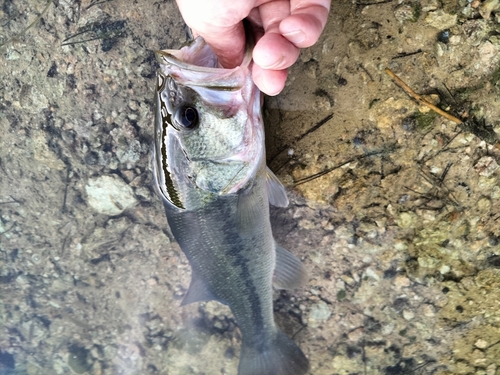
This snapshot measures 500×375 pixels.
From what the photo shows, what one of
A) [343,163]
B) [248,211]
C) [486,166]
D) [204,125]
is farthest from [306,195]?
[486,166]

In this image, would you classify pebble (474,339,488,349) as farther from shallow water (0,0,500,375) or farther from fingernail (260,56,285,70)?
fingernail (260,56,285,70)

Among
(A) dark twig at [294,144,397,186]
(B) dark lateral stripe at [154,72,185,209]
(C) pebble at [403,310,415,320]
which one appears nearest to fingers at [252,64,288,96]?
(B) dark lateral stripe at [154,72,185,209]

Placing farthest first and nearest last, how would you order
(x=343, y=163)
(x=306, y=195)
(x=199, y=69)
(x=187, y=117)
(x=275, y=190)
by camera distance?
(x=306, y=195) < (x=343, y=163) < (x=275, y=190) < (x=187, y=117) < (x=199, y=69)

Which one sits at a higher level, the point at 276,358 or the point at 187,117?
the point at 187,117

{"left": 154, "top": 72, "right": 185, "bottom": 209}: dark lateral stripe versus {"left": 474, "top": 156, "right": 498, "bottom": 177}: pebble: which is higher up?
{"left": 154, "top": 72, "right": 185, "bottom": 209}: dark lateral stripe

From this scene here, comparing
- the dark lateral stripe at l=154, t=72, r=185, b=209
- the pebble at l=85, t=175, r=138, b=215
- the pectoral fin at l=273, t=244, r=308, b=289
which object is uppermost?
the dark lateral stripe at l=154, t=72, r=185, b=209

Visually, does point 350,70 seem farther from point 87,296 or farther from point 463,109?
point 87,296

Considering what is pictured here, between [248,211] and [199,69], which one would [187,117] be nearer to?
[199,69]
